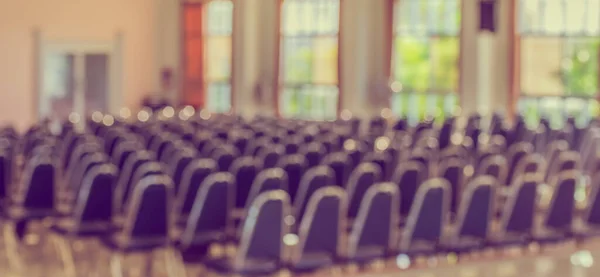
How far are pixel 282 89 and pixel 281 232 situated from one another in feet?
49.2

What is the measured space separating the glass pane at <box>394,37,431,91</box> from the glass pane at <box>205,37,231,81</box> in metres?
3.99

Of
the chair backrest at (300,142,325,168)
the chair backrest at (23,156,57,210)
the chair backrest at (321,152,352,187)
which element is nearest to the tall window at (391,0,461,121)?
the chair backrest at (300,142,325,168)

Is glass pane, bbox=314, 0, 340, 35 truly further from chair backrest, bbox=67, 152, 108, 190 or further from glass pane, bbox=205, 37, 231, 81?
chair backrest, bbox=67, 152, 108, 190

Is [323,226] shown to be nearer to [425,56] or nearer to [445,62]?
[445,62]

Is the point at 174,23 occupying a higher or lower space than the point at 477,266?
higher

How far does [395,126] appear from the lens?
50.2ft

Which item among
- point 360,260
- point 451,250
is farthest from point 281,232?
point 451,250

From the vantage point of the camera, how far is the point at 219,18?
884 inches

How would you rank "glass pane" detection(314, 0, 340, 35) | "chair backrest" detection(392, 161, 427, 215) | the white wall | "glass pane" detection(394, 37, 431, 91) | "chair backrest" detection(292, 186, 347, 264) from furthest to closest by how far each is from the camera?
"glass pane" detection(314, 0, 340, 35), "glass pane" detection(394, 37, 431, 91), the white wall, "chair backrest" detection(392, 161, 427, 215), "chair backrest" detection(292, 186, 347, 264)

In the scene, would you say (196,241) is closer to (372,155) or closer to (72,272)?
(72,272)

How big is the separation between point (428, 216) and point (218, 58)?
15427 mm

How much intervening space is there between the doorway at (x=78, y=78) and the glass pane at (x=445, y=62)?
22.1 ft

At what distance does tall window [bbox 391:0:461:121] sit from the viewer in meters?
19.5

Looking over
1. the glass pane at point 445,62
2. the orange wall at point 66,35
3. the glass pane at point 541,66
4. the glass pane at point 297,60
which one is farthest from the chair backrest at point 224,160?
the glass pane at point 297,60
